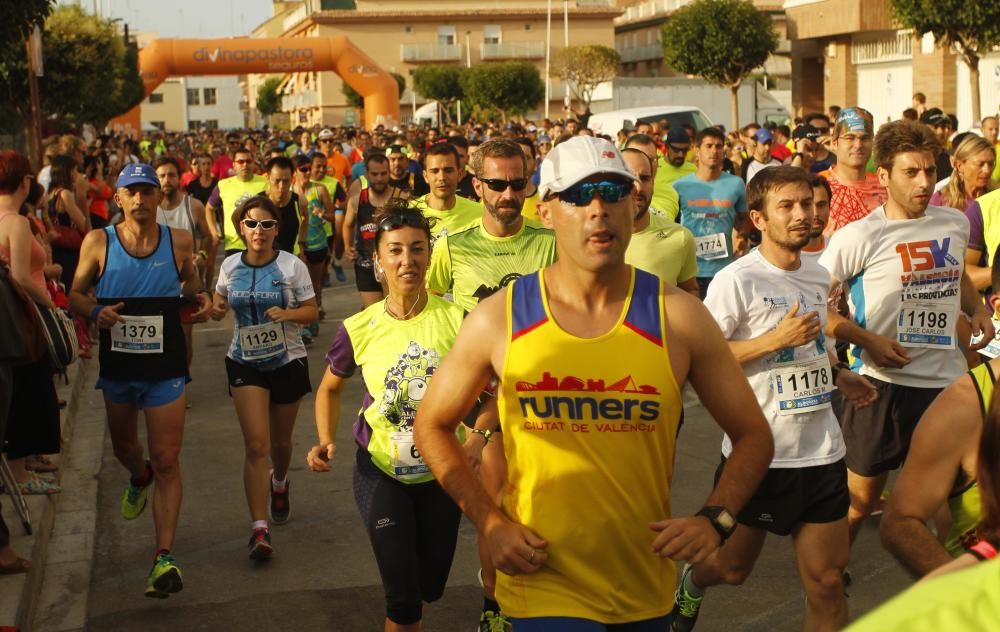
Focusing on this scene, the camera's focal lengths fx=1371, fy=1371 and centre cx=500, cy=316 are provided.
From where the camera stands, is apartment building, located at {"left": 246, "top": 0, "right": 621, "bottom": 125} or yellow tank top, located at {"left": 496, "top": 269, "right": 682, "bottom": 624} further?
apartment building, located at {"left": 246, "top": 0, "right": 621, "bottom": 125}

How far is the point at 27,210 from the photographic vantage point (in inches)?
340

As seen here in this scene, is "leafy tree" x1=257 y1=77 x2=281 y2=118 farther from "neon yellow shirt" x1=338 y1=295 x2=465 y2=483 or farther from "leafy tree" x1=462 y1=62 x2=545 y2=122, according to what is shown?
"neon yellow shirt" x1=338 y1=295 x2=465 y2=483

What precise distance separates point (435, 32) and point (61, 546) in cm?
9332

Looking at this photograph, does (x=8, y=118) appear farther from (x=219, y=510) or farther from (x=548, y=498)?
(x=548, y=498)

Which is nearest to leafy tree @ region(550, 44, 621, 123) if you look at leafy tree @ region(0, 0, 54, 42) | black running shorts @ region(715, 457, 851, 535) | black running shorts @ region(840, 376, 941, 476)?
leafy tree @ region(0, 0, 54, 42)

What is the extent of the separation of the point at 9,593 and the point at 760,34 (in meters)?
41.3

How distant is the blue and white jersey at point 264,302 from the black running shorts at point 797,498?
279cm

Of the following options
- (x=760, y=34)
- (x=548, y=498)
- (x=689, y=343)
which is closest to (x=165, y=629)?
(x=548, y=498)

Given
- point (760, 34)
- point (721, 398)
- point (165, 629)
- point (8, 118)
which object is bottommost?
point (165, 629)

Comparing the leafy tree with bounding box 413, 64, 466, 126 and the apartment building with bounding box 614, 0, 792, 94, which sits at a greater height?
the apartment building with bounding box 614, 0, 792, 94

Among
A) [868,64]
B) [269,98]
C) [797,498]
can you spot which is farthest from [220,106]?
[797,498]

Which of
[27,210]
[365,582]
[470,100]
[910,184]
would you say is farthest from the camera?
[470,100]

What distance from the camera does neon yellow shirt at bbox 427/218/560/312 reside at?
5945 mm

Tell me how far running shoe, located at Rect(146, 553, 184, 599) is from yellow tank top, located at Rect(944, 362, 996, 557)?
3644mm
